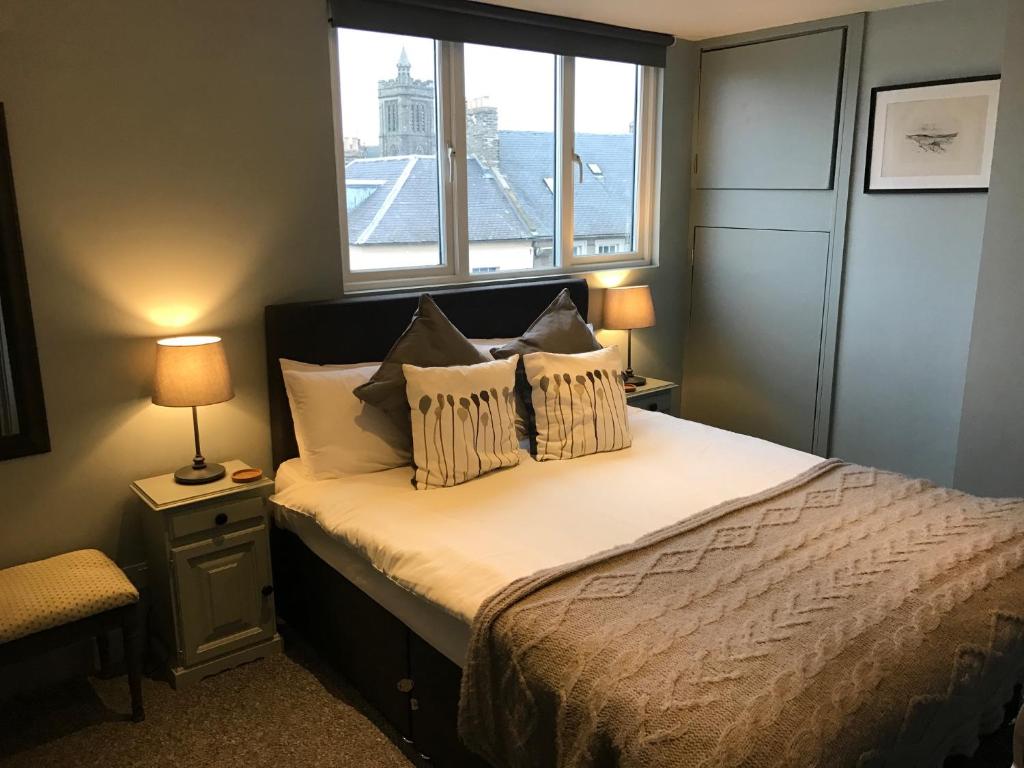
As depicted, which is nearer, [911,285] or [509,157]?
[911,285]

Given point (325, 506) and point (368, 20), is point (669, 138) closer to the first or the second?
point (368, 20)

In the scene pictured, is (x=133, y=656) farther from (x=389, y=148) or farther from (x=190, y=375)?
(x=389, y=148)

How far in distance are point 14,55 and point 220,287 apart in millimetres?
891

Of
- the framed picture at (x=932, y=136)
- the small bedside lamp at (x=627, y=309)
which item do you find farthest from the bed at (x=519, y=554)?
the framed picture at (x=932, y=136)

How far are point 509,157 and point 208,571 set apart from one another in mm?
2200

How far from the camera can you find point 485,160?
3.66 m

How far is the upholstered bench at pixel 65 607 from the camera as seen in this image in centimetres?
220

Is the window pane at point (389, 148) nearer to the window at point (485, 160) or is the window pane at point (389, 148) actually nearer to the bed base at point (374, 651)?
the window at point (485, 160)

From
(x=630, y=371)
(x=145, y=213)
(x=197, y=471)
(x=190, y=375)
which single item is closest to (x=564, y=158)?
(x=630, y=371)

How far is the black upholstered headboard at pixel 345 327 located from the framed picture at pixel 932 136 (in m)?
1.81

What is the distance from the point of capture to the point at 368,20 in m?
3.02

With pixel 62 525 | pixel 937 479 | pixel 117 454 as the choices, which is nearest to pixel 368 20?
pixel 117 454

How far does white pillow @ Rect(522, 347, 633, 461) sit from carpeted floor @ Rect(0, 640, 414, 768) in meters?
1.06

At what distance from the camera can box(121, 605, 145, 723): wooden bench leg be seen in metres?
2.39
